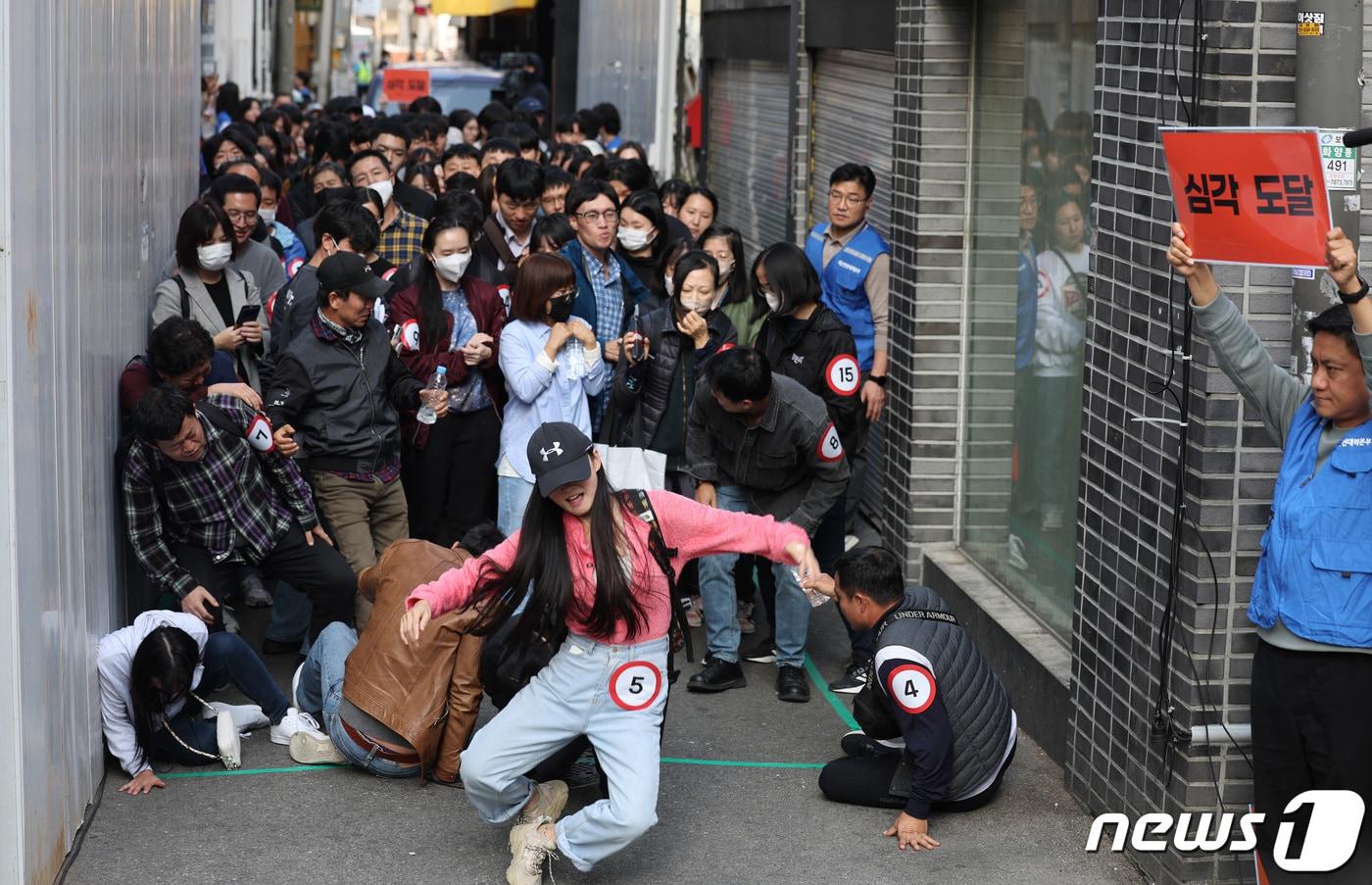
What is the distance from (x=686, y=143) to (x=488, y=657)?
11658mm

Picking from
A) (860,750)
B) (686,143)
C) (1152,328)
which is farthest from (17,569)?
(686,143)

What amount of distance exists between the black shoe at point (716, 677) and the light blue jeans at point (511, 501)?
1071 millimetres

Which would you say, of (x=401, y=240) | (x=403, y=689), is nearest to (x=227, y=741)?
(x=403, y=689)

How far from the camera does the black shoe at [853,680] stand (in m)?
7.15

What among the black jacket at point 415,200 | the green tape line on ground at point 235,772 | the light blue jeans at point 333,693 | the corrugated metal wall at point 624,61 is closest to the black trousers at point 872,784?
the light blue jeans at point 333,693

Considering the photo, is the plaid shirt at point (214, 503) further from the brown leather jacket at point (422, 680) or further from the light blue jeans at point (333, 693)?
the brown leather jacket at point (422, 680)

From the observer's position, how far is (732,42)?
1419 centimetres

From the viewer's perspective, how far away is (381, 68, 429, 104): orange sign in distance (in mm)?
23531

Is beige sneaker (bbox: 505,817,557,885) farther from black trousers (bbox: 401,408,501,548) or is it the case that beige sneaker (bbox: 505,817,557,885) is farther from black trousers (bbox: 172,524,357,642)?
black trousers (bbox: 401,408,501,548)

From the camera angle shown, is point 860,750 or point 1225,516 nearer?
point 1225,516

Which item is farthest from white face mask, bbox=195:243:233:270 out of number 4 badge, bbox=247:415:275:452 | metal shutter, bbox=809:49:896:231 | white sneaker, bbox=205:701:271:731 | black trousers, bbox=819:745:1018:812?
black trousers, bbox=819:745:1018:812

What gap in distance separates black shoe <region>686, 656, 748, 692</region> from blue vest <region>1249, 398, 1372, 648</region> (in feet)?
10.1

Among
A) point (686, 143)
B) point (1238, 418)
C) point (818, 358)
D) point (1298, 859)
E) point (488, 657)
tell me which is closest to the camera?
point (1298, 859)

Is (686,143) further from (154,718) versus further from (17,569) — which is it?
(17,569)
